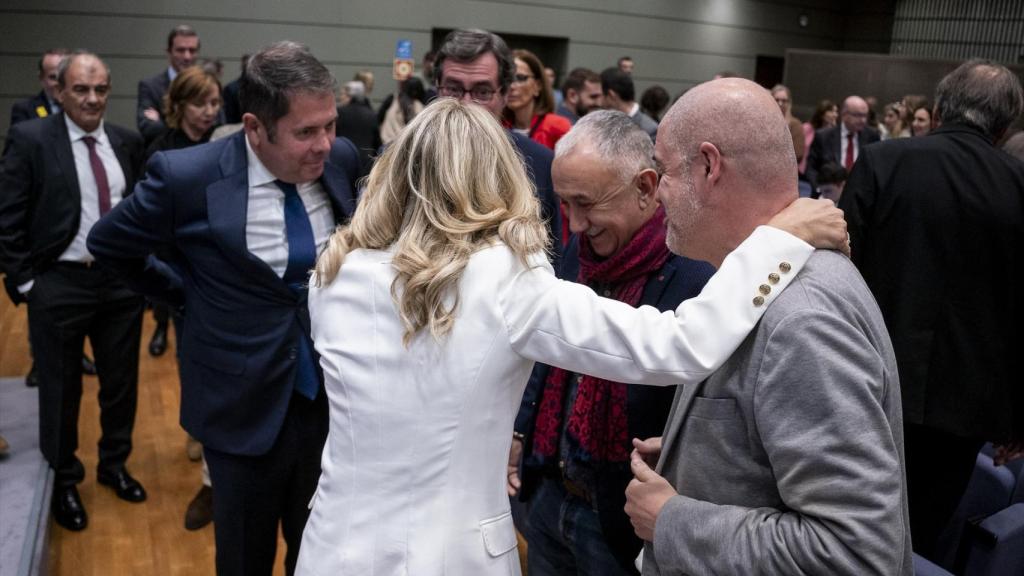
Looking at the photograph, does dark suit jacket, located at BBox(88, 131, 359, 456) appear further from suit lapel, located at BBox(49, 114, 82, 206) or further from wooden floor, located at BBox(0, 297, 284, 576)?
suit lapel, located at BBox(49, 114, 82, 206)

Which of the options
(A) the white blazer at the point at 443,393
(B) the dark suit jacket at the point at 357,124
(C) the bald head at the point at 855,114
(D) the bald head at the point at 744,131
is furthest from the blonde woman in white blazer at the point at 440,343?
(C) the bald head at the point at 855,114

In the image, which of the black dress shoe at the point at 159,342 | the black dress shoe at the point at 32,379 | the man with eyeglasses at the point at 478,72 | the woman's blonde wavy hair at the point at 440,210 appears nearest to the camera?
the woman's blonde wavy hair at the point at 440,210

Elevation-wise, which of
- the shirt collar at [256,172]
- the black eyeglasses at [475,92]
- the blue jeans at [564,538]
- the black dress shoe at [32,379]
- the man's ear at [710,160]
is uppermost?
the man's ear at [710,160]

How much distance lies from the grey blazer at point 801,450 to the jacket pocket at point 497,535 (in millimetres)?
344

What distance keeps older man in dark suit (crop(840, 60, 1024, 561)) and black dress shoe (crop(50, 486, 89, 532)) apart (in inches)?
122

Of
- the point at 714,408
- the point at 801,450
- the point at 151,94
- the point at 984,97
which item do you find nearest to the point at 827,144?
the point at 984,97

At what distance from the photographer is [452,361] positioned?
139cm

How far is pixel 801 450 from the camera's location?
3.52 feet

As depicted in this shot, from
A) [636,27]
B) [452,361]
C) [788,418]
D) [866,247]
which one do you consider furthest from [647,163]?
[636,27]

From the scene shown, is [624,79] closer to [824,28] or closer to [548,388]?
[548,388]

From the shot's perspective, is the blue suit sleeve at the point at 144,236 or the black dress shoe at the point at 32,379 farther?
the black dress shoe at the point at 32,379

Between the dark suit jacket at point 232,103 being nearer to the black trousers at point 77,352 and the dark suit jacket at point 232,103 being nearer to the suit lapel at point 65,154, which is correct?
the suit lapel at point 65,154

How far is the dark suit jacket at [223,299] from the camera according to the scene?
7.10ft

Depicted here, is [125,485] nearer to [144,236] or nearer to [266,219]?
[144,236]
